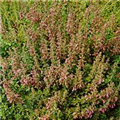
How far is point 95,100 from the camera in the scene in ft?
10.4

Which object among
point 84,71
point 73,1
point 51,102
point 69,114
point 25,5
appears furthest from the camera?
point 73,1

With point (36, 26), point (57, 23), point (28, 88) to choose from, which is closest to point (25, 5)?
point (36, 26)

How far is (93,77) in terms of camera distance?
3.40m

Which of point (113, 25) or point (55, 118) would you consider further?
point (113, 25)

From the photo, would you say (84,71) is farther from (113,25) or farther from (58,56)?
(113,25)

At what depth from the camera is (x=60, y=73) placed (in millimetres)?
3318

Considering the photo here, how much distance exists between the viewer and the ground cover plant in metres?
3.20

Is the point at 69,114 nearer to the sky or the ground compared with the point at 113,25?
nearer to the ground

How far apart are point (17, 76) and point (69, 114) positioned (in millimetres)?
821

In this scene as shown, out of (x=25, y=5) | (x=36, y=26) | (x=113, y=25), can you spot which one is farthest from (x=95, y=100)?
(x=25, y=5)

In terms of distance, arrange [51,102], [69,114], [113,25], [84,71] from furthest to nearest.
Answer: [113,25]
[84,71]
[69,114]
[51,102]

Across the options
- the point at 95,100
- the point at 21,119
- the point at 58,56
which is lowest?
the point at 21,119

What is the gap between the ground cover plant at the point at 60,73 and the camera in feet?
10.5

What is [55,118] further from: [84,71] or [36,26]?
[36,26]
